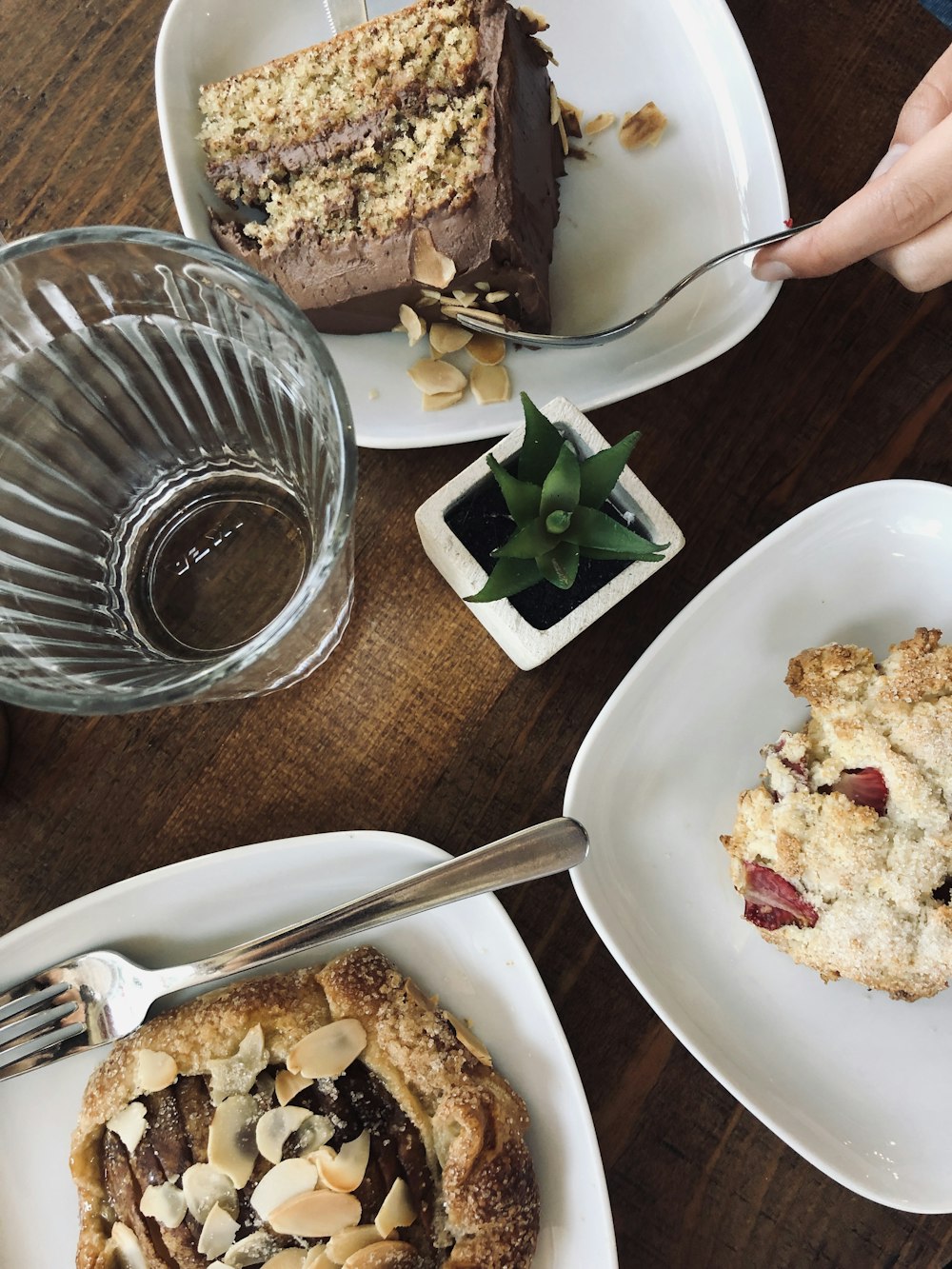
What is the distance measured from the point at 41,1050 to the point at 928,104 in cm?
143

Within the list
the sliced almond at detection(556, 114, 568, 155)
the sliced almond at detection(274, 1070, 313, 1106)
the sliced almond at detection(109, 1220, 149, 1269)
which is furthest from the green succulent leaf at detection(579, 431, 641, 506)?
the sliced almond at detection(109, 1220, 149, 1269)

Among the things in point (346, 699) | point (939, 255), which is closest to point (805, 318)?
point (939, 255)

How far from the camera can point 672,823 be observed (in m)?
1.10

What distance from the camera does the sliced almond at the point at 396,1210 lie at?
3.10 ft

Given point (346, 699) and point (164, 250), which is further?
point (346, 699)

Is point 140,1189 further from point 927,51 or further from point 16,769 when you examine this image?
point 927,51

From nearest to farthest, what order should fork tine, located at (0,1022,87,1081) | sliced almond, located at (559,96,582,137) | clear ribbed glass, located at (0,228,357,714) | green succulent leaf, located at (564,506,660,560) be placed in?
clear ribbed glass, located at (0,228,357,714), green succulent leaf, located at (564,506,660,560), fork tine, located at (0,1022,87,1081), sliced almond, located at (559,96,582,137)

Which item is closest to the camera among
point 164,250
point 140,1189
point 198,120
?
point 164,250

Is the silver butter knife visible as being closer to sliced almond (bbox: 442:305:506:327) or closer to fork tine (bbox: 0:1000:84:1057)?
sliced almond (bbox: 442:305:506:327)

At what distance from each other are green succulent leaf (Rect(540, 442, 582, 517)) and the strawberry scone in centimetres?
35

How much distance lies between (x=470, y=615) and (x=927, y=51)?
0.90 m

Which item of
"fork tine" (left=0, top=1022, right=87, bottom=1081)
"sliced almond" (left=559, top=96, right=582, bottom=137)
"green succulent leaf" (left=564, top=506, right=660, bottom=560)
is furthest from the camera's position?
"sliced almond" (left=559, top=96, right=582, bottom=137)

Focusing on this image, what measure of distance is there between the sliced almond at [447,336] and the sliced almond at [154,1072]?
82 centimetres

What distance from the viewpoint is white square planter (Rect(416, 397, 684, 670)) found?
973 millimetres
